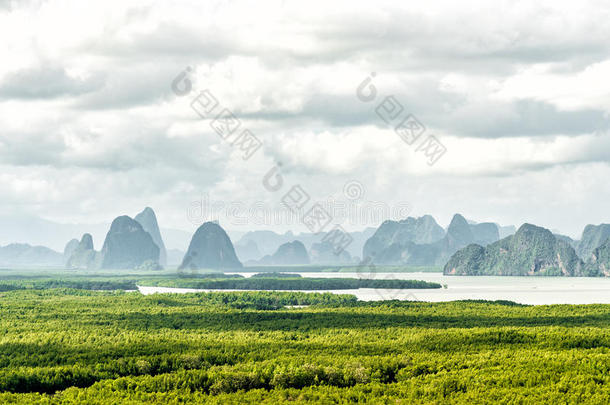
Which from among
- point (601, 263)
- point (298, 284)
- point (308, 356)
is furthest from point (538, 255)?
point (308, 356)

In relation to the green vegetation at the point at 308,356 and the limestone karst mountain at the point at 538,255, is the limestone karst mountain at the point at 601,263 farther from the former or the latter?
the green vegetation at the point at 308,356

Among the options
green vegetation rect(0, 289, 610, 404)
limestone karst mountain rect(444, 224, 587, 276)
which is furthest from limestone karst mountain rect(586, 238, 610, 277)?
green vegetation rect(0, 289, 610, 404)

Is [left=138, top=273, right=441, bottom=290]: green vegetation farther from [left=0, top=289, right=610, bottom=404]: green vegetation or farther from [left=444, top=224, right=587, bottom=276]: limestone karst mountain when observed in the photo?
[left=444, top=224, right=587, bottom=276]: limestone karst mountain

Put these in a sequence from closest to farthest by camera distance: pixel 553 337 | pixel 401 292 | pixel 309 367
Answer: pixel 309 367 < pixel 553 337 < pixel 401 292

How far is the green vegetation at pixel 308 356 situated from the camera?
2897 centimetres

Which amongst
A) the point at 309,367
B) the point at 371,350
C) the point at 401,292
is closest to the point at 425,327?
the point at 371,350

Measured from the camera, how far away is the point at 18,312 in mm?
72938

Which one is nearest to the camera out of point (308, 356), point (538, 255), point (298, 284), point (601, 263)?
point (308, 356)

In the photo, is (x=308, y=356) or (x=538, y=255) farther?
(x=538, y=255)

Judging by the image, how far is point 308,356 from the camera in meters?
38.8

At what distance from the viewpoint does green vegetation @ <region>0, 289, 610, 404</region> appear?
29.0 meters

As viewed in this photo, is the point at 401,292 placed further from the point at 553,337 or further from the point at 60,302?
the point at 553,337

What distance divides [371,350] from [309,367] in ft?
33.3

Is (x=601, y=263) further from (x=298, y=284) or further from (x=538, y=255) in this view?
(x=298, y=284)
